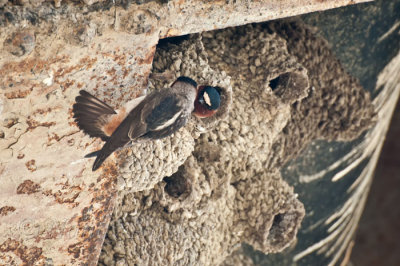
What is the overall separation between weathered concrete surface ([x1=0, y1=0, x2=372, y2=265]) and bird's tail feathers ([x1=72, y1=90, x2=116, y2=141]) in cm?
3

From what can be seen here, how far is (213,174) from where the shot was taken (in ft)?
12.3

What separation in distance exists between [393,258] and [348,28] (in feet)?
25.6

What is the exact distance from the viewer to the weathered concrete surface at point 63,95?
7.08ft

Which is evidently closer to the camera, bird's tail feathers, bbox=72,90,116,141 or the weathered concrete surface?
the weathered concrete surface

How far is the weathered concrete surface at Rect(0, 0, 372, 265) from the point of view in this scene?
2158 mm

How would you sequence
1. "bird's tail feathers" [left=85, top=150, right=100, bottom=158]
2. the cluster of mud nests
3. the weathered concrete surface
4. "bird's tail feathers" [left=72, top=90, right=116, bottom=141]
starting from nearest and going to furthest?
the weathered concrete surface, "bird's tail feathers" [left=72, top=90, right=116, bottom=141], "bird's tail feathers" [left=85, top=150, right=100, bottom=158], the cluster of mud nests

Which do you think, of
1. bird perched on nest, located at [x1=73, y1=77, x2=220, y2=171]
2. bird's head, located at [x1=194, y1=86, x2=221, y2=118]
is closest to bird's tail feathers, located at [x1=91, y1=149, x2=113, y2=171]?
bird perched on nest, located at [x1=73, y1=77, x2=220, y2=171]

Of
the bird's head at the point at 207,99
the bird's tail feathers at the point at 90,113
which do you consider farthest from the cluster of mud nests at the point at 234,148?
the bird's tail feathers at the point at 90,113

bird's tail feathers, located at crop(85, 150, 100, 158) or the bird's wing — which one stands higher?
the bird's wing

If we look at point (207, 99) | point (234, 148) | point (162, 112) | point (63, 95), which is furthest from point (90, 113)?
point (234, 148)

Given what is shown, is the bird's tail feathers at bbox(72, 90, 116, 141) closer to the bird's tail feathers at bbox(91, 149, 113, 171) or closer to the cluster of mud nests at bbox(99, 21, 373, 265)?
the bird's tail feathers at bbox(91, 149, 113, 171)

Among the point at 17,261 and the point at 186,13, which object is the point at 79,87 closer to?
the point at 186,13

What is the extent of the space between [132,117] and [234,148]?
147 cm

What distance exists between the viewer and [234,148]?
3.93m
